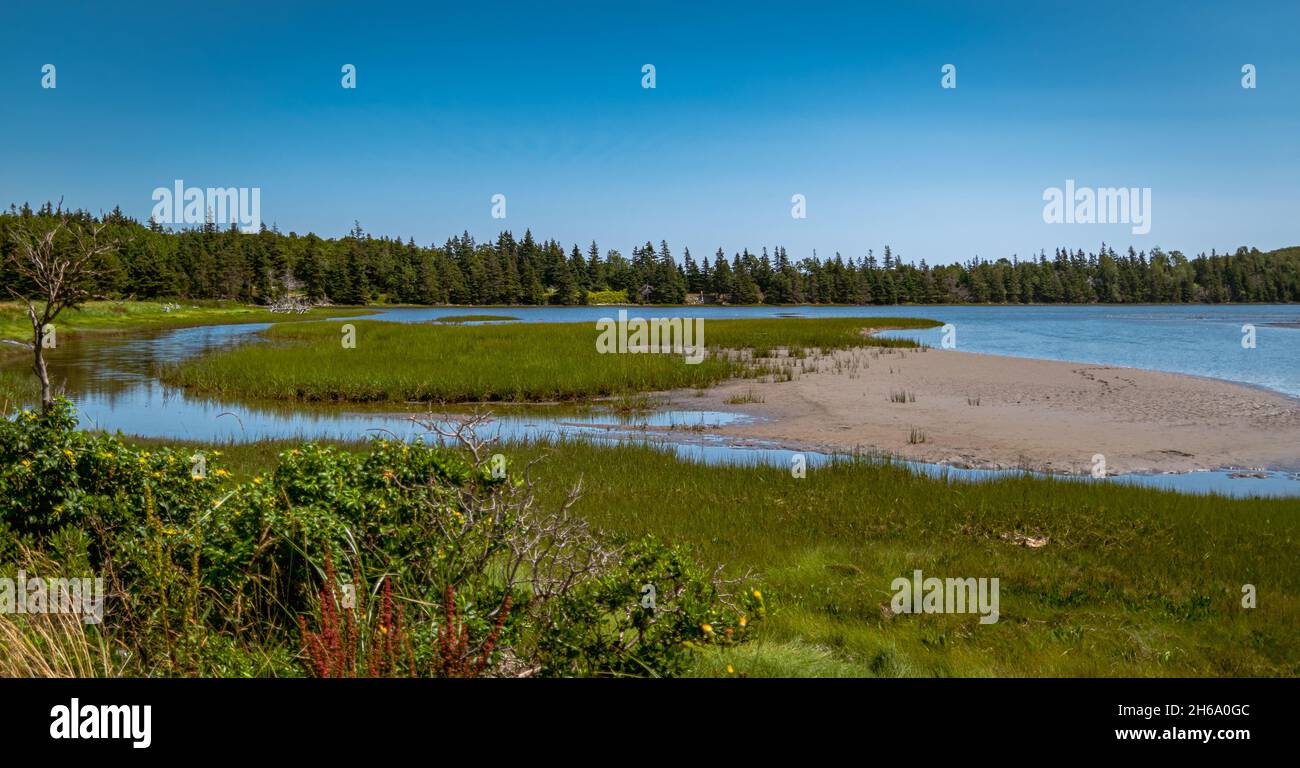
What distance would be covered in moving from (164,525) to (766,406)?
879 inches

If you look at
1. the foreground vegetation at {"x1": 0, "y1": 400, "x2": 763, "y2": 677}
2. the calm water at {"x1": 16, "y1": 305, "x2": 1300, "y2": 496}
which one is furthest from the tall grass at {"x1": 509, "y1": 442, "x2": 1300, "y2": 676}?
the calm water at {"x1": 16, "y1": 305, "x2": 1300, "y2": 496}

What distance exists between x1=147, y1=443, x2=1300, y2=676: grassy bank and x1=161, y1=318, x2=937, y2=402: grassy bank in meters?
12.7

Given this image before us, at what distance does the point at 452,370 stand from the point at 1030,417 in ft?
65.5

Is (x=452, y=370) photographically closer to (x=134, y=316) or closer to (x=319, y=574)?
(x=319, y=574)

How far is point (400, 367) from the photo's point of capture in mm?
32656

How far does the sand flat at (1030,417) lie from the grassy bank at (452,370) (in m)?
3.10

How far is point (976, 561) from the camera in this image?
1029cm

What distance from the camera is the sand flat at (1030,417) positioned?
19078 mm

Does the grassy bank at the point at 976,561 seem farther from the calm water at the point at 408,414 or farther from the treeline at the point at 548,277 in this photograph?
the treeline at the point at 548,277

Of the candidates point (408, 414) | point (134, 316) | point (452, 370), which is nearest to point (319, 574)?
point (408, 414)

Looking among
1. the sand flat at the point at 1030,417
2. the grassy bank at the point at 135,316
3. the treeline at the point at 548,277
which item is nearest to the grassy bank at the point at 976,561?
the sand flat at the point at 1030,417

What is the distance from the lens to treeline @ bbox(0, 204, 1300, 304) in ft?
389

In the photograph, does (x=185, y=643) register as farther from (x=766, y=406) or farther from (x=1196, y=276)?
Result: (x=1196, y=276)

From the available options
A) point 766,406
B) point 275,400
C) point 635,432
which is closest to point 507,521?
point 635,432
